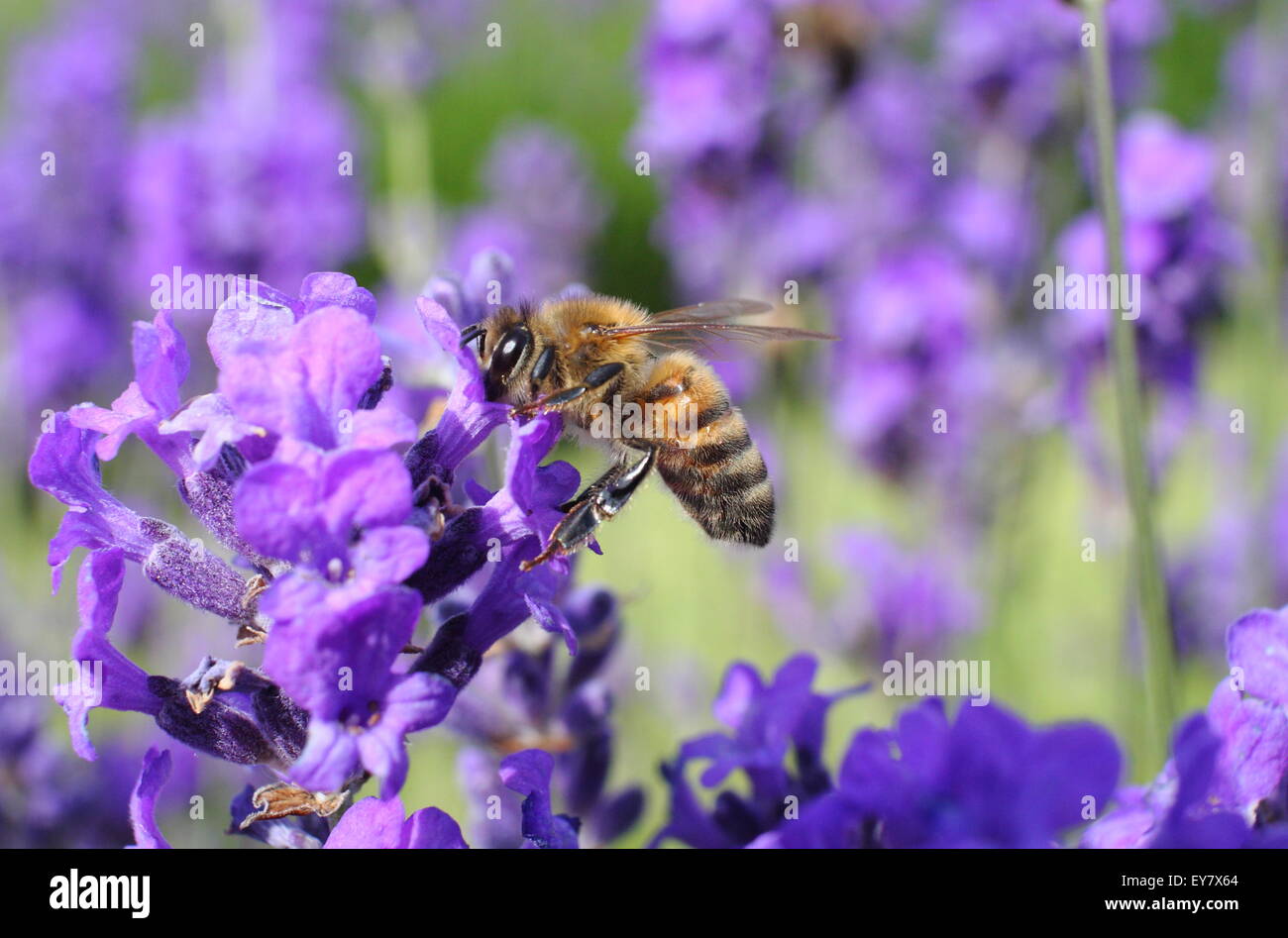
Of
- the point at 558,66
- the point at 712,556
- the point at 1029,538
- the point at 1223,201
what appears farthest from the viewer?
the point at 558,66

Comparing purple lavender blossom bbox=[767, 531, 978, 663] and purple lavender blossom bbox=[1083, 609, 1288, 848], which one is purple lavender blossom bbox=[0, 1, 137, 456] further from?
purple lavender blossom bbox=[1083, 609, 1288, 848]

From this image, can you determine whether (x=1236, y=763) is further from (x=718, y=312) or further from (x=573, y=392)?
(x=718, y=312)

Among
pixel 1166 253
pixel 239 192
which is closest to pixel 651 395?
pixel 1166 253

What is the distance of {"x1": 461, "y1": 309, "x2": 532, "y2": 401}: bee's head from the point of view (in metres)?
1.58

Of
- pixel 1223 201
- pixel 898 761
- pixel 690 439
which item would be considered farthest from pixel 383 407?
pixel 1223 201

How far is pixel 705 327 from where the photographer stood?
1.88m

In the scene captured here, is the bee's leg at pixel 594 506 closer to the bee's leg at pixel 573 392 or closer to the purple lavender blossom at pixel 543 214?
the bee's leg at pixel 573 392

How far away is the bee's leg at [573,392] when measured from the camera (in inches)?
62.7

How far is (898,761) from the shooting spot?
1.40m

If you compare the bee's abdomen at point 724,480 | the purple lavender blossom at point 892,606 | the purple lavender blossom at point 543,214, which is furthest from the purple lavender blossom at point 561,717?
the purple lavender blossom at point 543,214

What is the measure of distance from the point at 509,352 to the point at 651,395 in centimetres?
34

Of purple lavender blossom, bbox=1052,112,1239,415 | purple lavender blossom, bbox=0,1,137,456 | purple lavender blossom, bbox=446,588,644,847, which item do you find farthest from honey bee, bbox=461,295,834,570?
purple lavender blossom, bbox=0,1,137,456
